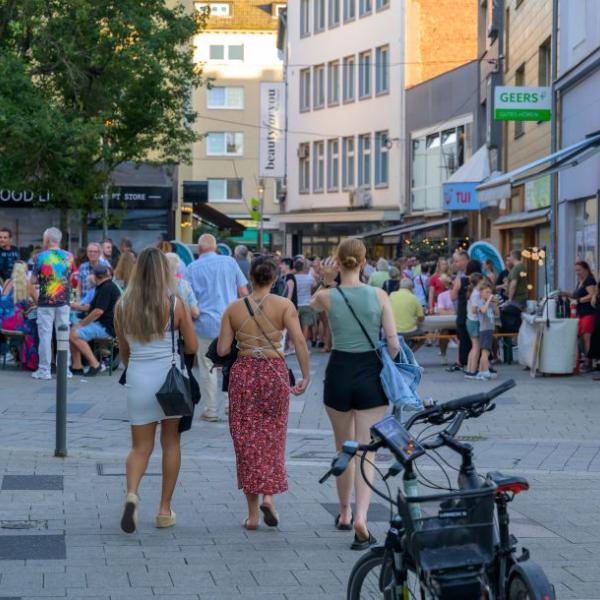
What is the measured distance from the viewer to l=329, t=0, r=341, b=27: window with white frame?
51.6m

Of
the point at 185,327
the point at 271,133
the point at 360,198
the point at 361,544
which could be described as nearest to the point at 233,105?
the point at 271,133

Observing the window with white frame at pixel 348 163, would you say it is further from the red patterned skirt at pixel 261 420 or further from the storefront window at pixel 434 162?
the red patterned skirt at pixel 261 420

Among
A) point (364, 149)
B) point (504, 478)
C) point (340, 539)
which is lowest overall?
point (340, 539)

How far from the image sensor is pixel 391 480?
9.67 metres

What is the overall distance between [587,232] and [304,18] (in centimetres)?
3392

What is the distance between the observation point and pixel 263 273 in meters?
8.27

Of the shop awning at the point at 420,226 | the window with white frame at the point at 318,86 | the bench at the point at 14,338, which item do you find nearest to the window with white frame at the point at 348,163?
the window with white frame at the point at 318,86

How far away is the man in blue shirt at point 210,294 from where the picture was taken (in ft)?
43.3

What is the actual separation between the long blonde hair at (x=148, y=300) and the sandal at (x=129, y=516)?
951 mm

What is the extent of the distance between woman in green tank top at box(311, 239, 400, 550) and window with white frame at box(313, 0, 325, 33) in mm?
46089

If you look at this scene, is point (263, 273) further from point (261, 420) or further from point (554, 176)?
point (554, 176)

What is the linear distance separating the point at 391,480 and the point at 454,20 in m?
38.6

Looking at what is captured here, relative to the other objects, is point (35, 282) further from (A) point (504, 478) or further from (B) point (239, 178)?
(B) point (239, 178)

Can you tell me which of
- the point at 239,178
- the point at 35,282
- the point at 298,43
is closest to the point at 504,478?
the point at 35,282
